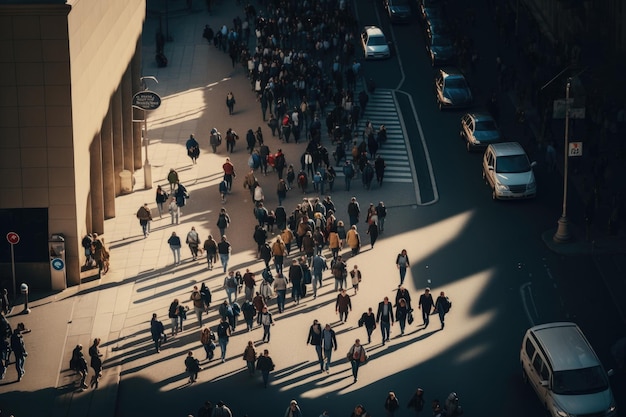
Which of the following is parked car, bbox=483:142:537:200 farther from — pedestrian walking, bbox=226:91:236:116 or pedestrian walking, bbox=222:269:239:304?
pedestrian walking, bbox=226:91:236:116

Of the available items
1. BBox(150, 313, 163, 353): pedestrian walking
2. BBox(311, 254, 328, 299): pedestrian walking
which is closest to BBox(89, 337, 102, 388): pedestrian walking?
BBox(150, 313, 163, 353): pedestrian walking

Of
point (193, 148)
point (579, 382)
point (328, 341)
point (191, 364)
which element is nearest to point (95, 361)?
point (191, 364)

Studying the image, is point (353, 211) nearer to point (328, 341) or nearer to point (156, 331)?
point (328, 341)

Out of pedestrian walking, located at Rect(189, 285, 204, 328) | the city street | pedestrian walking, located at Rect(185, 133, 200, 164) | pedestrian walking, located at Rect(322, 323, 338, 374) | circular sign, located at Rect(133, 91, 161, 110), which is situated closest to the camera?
the city street

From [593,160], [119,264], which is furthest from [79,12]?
[593,160]

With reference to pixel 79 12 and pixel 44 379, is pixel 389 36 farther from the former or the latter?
pixel 44 379

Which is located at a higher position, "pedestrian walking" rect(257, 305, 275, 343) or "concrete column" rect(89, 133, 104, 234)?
"concrete column" rect(89, 133, 104, 234)

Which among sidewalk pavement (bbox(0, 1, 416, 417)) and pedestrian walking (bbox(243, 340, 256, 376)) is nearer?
pedestrian walking (bbox(243, 340, 256, 376))

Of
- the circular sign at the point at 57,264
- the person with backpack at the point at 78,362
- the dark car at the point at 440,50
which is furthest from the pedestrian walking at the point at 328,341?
the dark car at the point at 440,50
